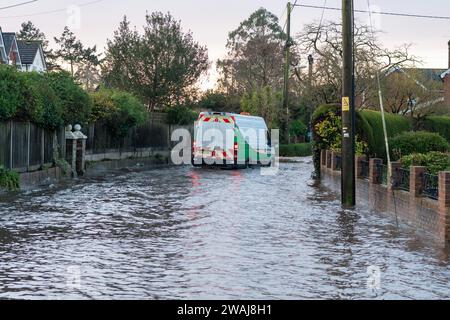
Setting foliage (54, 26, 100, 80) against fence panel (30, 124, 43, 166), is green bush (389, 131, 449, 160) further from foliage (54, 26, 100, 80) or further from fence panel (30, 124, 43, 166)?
foliage (54, 26, 100, 80)

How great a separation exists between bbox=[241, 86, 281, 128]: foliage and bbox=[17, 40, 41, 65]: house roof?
18390 millimetres

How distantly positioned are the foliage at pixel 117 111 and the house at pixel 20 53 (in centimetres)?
1969

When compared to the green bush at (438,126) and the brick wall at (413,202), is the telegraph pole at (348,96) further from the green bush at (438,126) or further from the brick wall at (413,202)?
the green bush at (438,126)

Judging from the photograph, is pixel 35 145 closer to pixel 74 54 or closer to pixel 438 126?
pixel 438 126

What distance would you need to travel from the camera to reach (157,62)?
164ft

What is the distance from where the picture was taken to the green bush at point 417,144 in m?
24.2

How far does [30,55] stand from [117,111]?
31114 mm

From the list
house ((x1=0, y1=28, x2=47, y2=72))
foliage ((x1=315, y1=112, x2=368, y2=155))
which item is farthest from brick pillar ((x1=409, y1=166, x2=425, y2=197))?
house ((x1=0, y1=28, x2=47, y2=72))

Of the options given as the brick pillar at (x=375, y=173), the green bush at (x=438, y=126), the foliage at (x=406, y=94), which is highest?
the foliage at (x=406, y=94)

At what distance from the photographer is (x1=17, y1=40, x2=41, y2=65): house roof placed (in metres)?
62.6

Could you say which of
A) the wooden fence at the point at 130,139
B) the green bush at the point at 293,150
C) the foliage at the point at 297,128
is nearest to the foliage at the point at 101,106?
the wooden fence at the point at 130,139

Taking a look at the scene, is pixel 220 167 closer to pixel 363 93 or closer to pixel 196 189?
pixel 363 93
